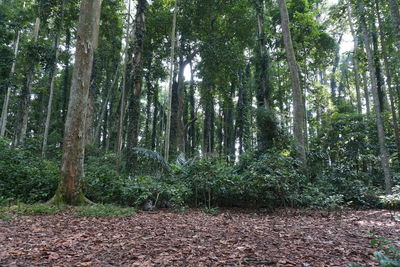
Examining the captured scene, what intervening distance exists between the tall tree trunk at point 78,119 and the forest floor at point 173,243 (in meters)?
0.92

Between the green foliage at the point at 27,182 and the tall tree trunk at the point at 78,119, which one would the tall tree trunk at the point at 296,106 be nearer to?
the tall tree trunk at the point at 78,119

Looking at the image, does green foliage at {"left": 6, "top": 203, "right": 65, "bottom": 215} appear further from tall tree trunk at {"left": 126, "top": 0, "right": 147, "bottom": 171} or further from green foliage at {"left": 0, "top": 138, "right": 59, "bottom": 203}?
tall tree trunk at {"left": 126, "top": 0, "right": 147, "bottom": 171}

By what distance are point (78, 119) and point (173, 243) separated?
3.86 metres

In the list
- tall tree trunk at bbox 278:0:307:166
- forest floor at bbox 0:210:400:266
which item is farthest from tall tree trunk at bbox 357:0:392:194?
forest floor at bbox 0:210:400:266

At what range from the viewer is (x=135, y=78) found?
29.1ft

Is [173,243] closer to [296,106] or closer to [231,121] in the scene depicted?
[296,106]

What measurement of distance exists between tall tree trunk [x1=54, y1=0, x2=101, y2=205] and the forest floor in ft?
3.03

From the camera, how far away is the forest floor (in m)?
2.66

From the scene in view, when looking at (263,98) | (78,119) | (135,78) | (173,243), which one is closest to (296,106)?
(263,98)

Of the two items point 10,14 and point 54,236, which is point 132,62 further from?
point 10,14

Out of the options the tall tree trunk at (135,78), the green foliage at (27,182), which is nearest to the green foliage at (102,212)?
the green foliage at (27,182)

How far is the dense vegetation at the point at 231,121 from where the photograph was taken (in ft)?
22.0

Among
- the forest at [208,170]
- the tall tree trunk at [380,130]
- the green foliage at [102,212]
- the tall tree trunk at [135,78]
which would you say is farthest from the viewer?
the tall tree trunk at [135,78]

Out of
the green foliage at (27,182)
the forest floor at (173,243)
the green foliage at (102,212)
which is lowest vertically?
the forest floor at (173,243)
